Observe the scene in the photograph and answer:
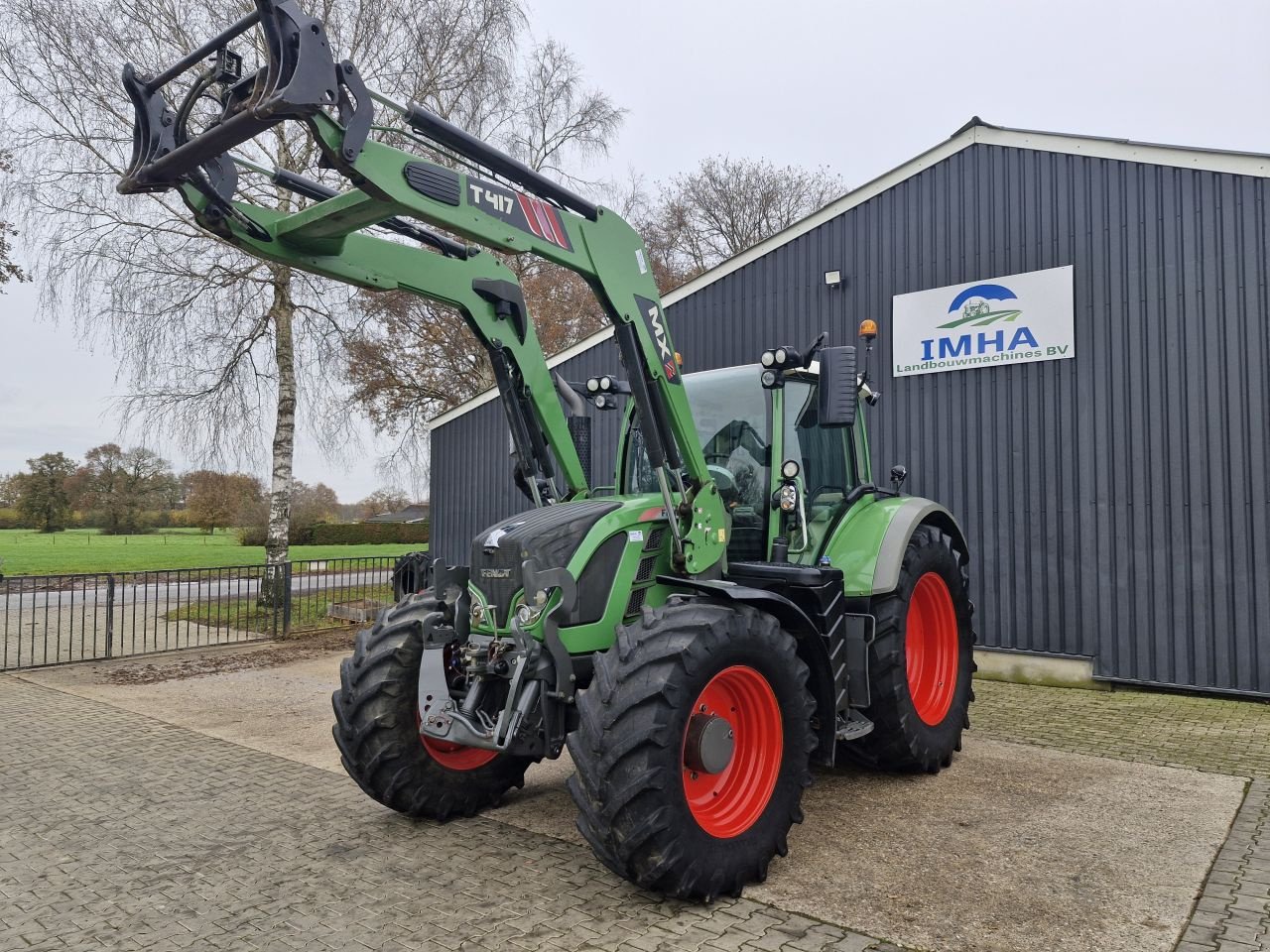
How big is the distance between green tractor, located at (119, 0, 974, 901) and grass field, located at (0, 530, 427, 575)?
17.3 m

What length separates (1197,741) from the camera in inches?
247

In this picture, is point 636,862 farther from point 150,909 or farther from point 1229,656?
point 1229,656

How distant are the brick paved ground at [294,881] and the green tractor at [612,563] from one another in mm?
258

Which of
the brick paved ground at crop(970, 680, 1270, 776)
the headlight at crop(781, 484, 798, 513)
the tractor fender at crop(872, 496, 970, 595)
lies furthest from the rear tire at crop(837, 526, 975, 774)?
the brick paved ground at crop(970, 680, 1270, 776)

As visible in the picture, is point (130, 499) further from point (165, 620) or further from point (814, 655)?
point (814, 655)

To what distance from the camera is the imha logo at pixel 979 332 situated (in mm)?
8766

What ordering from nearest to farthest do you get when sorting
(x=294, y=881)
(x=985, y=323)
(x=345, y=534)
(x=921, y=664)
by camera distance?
(x=294, y=881), (x=921, y=664), (x=985, y=323), (x=345, y=534)

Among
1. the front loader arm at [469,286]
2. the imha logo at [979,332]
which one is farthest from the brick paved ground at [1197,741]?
the front loader arm at [469,286]

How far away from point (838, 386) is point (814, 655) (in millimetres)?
1405

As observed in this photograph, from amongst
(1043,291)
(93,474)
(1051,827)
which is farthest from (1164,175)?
(93,474)

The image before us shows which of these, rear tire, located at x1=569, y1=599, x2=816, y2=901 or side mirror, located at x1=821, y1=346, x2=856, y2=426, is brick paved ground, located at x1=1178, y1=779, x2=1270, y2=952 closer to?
rear tire, located at x1=569, y1=599, x2=816, y2=901

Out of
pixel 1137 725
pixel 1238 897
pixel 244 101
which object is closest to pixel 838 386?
pixel 1238 897

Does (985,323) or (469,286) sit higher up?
(985,323)

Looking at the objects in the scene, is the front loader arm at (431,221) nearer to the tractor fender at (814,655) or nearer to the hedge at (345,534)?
the tractor fender at (814,655)
